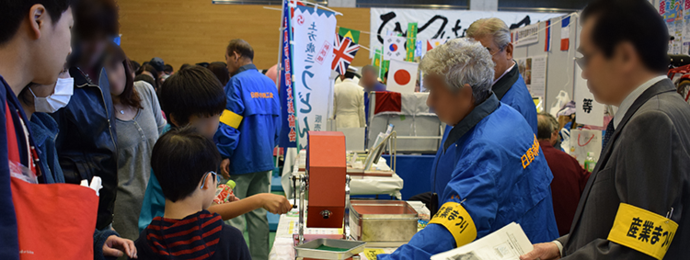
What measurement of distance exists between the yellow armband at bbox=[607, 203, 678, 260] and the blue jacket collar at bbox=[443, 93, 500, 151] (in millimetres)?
519

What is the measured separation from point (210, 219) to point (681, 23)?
309cm

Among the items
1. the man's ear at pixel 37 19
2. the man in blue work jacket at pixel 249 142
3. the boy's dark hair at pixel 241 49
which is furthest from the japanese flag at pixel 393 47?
the man's ear at pixel 37 19

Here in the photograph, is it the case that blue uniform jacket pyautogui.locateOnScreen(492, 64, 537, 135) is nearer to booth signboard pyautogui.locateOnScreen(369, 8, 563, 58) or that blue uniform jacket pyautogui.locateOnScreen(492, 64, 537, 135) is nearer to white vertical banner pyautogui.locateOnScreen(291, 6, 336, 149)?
white vertical banner pyautogui.locateOnScreen(291, 6, 336, 149)

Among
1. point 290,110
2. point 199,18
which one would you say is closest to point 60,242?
point 290,110

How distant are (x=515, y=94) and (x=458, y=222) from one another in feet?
3.61

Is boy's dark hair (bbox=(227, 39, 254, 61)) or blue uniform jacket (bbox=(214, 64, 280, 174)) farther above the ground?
boy's dark hair (bbox=(227, 39, 254, 61))

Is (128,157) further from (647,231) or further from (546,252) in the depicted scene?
(647,231)

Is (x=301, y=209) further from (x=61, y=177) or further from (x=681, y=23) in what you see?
(x=681, y=23)

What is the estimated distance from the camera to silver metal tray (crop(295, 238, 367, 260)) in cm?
130

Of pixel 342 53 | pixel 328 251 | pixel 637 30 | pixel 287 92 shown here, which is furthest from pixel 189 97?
pixel 342 53

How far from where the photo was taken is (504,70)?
2168 mm

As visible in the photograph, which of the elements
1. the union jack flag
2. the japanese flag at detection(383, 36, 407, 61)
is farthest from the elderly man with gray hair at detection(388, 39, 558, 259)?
the japanese flag at detection(383, 36, 407, 61)

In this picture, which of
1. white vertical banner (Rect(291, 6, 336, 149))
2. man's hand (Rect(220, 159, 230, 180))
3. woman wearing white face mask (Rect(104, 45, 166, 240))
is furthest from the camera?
white vertical banner (Rect(291, 6, 336, 149))

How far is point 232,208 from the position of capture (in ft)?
5.04
